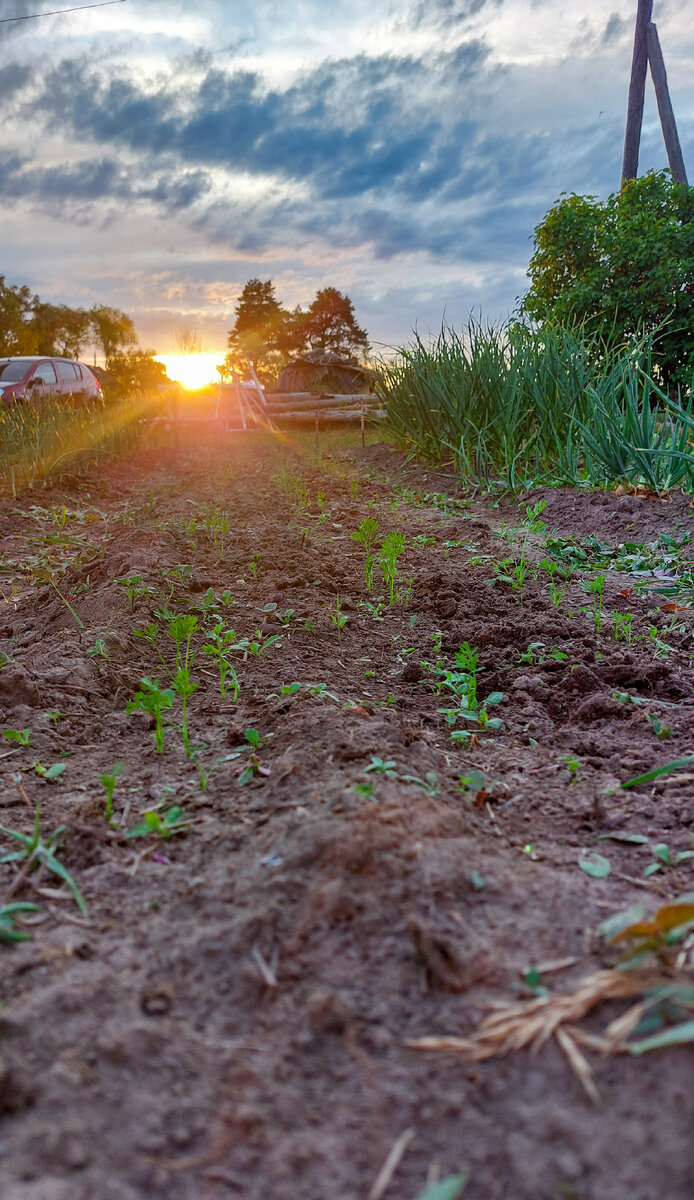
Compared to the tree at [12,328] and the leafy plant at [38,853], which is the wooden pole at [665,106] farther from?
the tree at [12,328]

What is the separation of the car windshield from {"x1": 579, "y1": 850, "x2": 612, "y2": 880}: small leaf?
38.6 feet

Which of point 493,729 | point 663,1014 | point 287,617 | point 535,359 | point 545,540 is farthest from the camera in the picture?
point 535,359

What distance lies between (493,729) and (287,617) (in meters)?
1.02

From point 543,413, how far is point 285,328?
110 feet

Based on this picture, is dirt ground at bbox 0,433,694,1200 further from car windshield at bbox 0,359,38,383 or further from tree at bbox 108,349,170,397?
tree at bbox 108,349,170,397

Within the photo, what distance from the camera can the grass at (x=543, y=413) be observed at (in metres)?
4.56

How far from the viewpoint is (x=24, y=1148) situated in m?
0.78

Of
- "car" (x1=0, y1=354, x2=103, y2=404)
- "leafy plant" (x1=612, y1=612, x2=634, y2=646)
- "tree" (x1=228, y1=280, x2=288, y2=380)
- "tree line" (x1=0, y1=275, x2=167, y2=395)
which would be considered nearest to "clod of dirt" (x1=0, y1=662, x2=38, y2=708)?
"leafy plant" (x1=612, y1=612, x2=634, y2=646)

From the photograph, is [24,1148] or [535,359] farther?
[535,359]

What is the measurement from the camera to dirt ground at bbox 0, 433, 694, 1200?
772 millimetres

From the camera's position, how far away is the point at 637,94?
466 inches

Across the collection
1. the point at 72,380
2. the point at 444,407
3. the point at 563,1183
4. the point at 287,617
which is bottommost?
the point at 563,1183

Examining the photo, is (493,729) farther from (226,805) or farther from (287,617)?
(287,617)

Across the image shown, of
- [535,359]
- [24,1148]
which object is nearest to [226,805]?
[24,1148]
